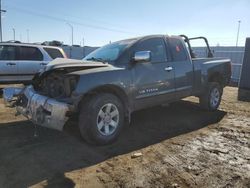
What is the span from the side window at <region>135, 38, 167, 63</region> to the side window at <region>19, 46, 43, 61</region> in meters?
5.77

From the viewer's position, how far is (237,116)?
7.38 m

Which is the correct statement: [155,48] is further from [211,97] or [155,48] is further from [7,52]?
[7,52]

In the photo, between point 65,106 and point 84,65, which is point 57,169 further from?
point 84,65

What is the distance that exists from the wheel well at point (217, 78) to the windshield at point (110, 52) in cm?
273

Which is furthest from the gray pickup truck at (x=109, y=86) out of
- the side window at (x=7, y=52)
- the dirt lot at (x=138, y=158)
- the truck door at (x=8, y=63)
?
the side window at (x=7, y=52)

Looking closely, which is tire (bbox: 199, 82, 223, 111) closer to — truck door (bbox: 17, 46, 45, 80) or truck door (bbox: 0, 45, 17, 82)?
truck door (bbox: 17, 46, 45, 80)

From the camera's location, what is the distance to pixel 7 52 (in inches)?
407

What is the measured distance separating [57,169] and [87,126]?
875 millimetres

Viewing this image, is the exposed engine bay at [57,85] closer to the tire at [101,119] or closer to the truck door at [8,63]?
the tire at [101,119]

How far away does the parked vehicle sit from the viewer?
403 inches

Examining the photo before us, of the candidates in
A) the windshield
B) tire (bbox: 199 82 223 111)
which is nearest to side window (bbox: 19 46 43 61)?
the windshield

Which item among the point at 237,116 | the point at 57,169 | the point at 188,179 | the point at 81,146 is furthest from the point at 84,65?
the point at 237,116

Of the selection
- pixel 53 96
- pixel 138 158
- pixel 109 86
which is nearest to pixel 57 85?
pixel 53 96

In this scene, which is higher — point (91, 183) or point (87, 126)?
point (87, 126)
